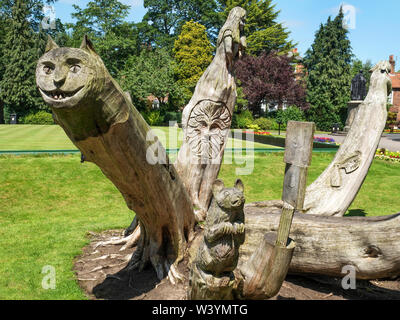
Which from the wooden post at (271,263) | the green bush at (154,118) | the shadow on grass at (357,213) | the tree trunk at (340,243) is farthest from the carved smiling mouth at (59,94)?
the green bush at (154,118)

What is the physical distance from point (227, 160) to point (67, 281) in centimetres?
924

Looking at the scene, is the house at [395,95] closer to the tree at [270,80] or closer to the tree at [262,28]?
the tree at [262,28]

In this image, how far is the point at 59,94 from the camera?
299 centimetres

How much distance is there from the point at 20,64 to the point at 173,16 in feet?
60.2

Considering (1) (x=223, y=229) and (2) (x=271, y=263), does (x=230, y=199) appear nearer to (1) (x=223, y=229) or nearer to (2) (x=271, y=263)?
(1) (x=223, y=229)

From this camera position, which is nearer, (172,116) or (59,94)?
(59,94)

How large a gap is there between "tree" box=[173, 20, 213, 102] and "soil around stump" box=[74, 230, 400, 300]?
103 ft

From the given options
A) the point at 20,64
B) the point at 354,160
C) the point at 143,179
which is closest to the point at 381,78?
the point at 354,160

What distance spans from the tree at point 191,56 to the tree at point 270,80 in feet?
13.7

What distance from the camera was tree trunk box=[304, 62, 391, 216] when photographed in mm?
6518

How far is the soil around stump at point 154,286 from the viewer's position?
4.78 metres

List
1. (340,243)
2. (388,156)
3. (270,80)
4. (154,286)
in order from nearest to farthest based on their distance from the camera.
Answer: (340,243) → (154,286) → (388,156) → (270,80)

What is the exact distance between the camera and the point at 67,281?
5.06 meters

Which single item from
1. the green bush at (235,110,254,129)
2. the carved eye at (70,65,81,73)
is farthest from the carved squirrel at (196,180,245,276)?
the green bush at (235,110,254,129)
